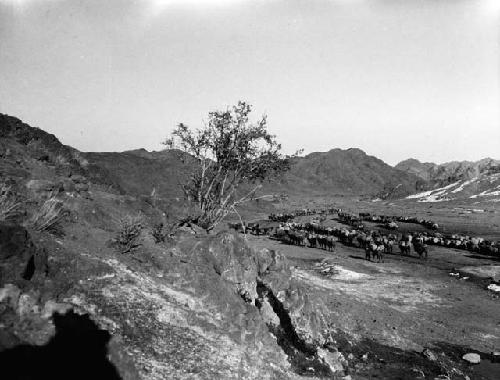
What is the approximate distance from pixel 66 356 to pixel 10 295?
1038mm

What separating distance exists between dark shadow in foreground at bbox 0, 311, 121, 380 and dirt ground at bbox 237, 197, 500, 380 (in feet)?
26.2

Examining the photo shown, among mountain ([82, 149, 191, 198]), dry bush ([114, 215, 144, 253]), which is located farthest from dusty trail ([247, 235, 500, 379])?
mountain ([82, 149, 191, 198])

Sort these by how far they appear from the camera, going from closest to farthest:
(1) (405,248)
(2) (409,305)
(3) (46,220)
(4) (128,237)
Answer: (3) (46,220), (4) (128,237), (2) (409,305), (1) (405,248)

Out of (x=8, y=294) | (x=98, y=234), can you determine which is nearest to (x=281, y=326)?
(x=98, y=234)

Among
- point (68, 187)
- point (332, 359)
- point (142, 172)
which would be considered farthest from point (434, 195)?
point (68, 187)

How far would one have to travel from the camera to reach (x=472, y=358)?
1261cm

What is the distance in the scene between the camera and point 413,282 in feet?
77.8

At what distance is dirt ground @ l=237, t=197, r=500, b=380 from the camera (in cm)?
1250

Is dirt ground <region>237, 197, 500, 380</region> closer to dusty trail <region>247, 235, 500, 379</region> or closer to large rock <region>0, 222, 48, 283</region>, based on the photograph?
dusty trail <region>247, 235, 500, 379</region>

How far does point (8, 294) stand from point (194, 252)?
6.37 meters

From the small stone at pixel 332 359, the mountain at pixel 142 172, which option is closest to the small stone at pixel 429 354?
the small stone at pixel 332 359

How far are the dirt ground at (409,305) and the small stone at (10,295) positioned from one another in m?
9.11

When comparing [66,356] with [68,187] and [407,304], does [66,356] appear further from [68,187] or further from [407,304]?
[407,304]

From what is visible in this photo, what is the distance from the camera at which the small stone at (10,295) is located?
446 centimetres
